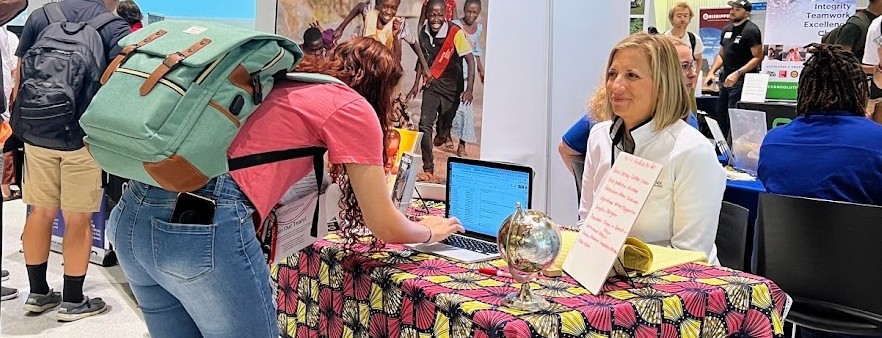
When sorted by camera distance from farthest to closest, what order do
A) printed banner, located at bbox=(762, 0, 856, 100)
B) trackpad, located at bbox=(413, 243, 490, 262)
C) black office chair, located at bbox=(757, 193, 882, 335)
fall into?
printed banner, located at bbox=(762, 0, 856, 100) → black office chair, located at bbox=(757, 193, 882, 335) → trackpad, located at bbox=(413, 243, 490, 262)

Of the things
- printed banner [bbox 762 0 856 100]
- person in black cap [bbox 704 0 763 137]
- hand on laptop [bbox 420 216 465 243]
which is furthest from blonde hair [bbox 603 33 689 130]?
person in black cap [bbox 704 0 763 137]

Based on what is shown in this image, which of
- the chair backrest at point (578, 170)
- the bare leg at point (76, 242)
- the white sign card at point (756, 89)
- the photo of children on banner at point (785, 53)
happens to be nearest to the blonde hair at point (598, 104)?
the chair backrest at point (578, 170)

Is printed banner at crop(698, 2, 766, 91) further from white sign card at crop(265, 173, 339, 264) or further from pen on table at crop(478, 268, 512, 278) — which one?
white sign card at crop(265, 173, 339, 264)

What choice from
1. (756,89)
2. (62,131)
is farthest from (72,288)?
(756,89)

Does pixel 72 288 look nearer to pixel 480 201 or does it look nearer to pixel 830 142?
pixel 480 201

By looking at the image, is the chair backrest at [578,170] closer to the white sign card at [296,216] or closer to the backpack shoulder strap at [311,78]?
the white sign card at [296,216]

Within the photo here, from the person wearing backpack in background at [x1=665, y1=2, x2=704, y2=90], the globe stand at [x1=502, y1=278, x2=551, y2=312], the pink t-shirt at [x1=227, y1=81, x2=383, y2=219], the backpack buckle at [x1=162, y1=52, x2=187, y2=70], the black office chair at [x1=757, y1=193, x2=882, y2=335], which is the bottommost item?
the black office chair at [x1=757, y1=193, x2=882, y2=335]

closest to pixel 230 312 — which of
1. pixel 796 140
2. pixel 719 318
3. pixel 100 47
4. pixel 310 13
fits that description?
pixel 719 318

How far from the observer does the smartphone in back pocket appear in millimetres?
1606

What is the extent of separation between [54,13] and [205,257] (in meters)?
2.61

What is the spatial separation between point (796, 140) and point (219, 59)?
2.11 metres

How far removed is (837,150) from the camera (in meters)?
2.80

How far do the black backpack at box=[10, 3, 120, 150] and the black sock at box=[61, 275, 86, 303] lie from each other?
654mm

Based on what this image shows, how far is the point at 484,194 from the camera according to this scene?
2277 mm
